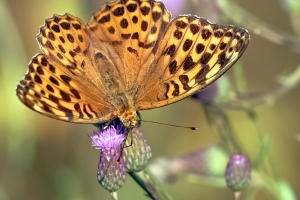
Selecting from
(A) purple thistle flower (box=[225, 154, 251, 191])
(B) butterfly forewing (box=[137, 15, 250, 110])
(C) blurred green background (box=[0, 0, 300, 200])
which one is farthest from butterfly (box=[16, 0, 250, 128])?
(C) blurred green background (box=[0, 0, 300, 200])

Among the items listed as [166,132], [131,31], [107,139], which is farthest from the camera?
[166,132]

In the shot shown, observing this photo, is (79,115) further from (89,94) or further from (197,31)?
(197,31)

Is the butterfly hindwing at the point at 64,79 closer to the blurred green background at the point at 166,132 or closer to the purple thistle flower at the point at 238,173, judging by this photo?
the purple thistle flower at the point at 238,173

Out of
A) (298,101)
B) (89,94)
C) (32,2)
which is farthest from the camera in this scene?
(32,2)

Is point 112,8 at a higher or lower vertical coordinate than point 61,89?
higher

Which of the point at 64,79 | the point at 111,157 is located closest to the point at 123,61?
the point at 64,79

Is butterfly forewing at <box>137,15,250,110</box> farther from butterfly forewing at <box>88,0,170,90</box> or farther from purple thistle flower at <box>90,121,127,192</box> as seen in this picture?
purple thistle flower at <box>90,121,127,192</box>

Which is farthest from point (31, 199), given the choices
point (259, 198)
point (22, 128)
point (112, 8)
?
point (112, 8)

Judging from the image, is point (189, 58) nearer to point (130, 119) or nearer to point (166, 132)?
point (130, 119)

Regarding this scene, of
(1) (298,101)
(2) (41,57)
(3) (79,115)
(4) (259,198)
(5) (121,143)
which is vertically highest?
(2) (41,57)
